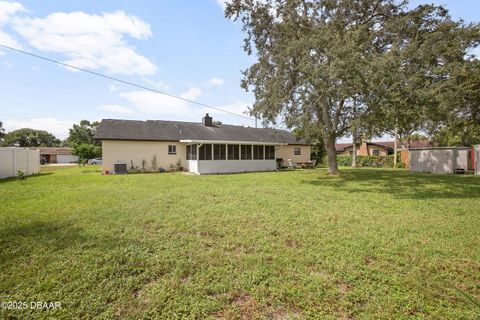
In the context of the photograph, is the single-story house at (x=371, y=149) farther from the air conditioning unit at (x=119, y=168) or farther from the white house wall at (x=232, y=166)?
the air conditioning unit at (x=119, y=168)

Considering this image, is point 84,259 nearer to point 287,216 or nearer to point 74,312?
point 74,312

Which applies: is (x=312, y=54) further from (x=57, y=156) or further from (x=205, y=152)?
(x=57, y=156)

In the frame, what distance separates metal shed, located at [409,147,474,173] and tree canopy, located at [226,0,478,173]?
21.6 feet

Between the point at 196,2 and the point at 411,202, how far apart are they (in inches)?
461

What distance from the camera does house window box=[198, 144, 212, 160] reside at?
58.2 ft

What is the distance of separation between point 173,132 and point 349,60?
594 inches

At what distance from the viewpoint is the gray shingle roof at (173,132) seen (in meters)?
18.8

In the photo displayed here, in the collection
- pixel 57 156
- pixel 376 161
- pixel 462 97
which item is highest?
pixel 462 97

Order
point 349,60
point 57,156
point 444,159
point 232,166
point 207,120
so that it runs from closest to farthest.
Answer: point 349,60 < point 444,159 < point 232,166 < point 207,120 < point 57,156

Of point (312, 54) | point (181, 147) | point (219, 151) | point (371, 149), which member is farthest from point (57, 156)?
point (371, 149)

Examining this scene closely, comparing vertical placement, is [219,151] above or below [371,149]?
below

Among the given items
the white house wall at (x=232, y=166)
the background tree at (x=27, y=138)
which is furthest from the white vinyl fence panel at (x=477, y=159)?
the background tree at (x=27, y=138)

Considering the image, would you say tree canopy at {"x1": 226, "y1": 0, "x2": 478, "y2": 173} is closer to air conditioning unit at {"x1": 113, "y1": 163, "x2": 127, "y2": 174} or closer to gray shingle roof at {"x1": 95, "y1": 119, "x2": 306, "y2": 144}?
gray shingle roof at {"x1": 95, "y1": 119, "x2": 306, "y2": 144}

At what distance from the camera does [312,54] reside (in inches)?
449
